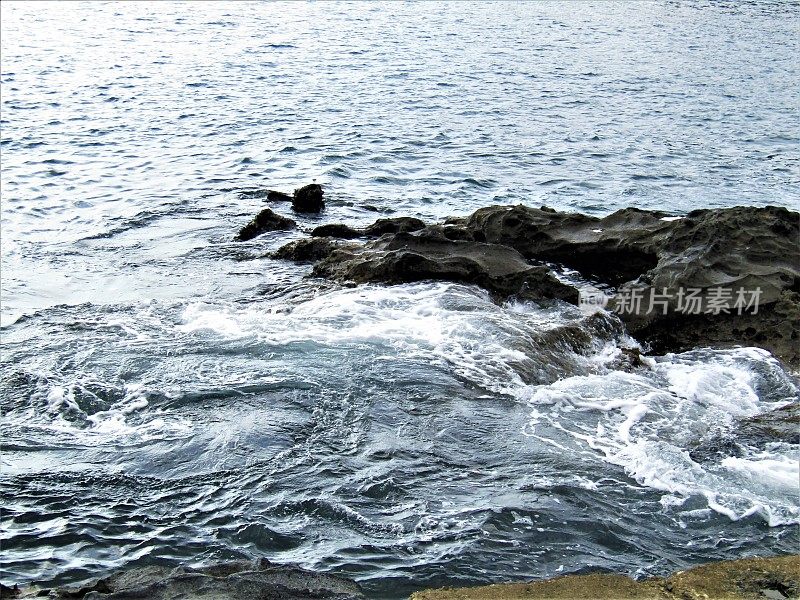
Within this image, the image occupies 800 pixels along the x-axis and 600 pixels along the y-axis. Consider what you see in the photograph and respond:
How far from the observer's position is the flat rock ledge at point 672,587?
6.23m

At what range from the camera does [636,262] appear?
12445 mm

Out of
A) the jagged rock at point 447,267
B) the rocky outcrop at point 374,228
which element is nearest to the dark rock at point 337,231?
the rocky outcrop at point 374,228

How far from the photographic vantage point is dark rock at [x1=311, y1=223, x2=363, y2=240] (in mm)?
14523

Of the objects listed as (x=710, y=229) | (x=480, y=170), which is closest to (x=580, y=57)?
(x=480, y=170)

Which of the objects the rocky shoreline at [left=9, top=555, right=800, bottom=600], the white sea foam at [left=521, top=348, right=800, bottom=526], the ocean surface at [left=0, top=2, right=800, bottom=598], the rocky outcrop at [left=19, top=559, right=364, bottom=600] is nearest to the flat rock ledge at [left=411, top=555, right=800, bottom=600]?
the rocky shoreline at [left=9, top=555, right=800, bottom=600]

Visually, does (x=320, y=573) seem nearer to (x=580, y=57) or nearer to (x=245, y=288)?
(x=245, y=288)

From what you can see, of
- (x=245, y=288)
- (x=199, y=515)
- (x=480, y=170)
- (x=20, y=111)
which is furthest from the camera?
(x=20, y=111)

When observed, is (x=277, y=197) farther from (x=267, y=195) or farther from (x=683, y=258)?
(x=683, y=258)

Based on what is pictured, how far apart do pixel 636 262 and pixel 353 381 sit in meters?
4.88

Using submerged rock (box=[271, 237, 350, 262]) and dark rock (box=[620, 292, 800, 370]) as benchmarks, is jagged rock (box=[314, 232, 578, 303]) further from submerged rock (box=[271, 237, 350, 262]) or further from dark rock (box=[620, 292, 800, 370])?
dark rock (box=[620, 292, 800, 370])

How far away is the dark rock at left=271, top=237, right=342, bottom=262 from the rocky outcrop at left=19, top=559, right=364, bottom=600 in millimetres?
7739

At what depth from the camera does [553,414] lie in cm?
913

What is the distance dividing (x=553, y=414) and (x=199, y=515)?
3685 millimetres

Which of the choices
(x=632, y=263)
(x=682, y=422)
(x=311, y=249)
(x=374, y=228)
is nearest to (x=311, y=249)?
(x=311, y=249)
